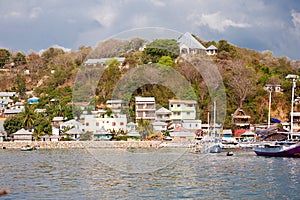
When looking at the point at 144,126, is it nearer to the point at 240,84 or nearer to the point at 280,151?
the point at 280,151

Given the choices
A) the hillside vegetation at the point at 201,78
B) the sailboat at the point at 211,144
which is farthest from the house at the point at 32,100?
the sailboat at the point at 211,144

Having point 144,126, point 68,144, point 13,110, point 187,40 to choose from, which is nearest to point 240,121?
point 68,144

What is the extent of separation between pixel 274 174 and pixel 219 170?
2.38m

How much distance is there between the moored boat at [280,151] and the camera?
27828mm

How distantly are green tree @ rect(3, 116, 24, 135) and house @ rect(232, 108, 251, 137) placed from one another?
729 inches

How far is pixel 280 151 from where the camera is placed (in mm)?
28281

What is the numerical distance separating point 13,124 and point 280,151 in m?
23.3

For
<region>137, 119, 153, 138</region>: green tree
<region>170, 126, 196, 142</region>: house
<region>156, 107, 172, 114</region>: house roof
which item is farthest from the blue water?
<region>170, 126, 196, 142</region>: house

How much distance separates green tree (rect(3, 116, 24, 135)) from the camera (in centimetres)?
4069

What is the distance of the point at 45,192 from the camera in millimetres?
14617

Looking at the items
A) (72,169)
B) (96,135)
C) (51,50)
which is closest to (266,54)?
(51,50)

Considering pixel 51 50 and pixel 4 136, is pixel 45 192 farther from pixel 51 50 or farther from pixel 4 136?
pixel 51 50

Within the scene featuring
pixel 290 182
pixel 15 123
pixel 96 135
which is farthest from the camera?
pixel 15 123

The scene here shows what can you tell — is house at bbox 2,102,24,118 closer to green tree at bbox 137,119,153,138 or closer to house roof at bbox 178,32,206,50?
green tree at bbox 137,119,153,138
